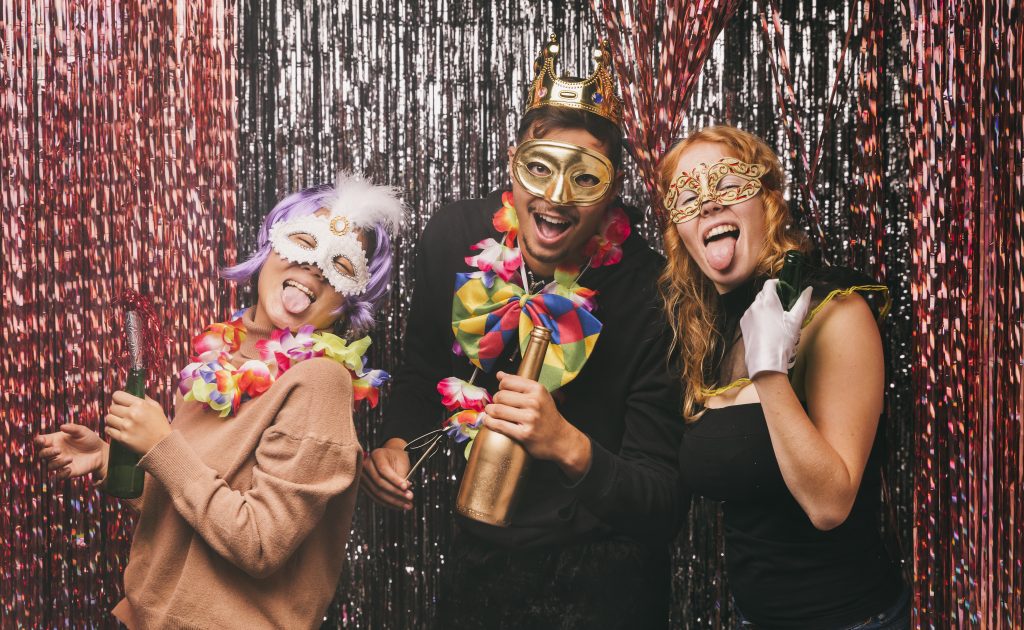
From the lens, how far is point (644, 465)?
1644 mm

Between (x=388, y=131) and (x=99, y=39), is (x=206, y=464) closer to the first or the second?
(x=388, y=131)

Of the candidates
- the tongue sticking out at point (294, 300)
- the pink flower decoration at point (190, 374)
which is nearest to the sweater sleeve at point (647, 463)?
the tongue sticking out at point (294, 300)

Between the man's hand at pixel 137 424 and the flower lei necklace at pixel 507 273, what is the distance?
48 centimetres

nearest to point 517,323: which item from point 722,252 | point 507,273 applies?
point 507,273

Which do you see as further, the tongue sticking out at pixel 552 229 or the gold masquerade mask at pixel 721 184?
the tongue sticking out at pixel 552 229

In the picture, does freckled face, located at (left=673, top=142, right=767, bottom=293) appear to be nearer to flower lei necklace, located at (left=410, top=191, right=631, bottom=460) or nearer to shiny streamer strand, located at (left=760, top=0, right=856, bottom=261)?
flower lei necklace, located at (left=410, top=191, right=631, bottom=460)

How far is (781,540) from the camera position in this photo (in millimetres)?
1486

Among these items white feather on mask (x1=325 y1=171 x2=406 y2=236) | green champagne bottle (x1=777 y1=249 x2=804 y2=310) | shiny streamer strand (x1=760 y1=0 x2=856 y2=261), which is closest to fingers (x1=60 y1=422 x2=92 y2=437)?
white feather on mask (x1=325 y1=171 x2=406 y2=236)

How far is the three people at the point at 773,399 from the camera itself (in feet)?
4.66

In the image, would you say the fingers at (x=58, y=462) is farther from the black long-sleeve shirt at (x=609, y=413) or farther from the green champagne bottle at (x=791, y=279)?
the green champagne bottle at (x=791, y=279)

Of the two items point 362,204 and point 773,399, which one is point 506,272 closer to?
point 362,204

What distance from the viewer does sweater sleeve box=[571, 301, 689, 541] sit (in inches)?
62.6

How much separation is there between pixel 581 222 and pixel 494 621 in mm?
776

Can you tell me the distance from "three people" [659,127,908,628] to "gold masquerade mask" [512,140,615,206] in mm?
121
